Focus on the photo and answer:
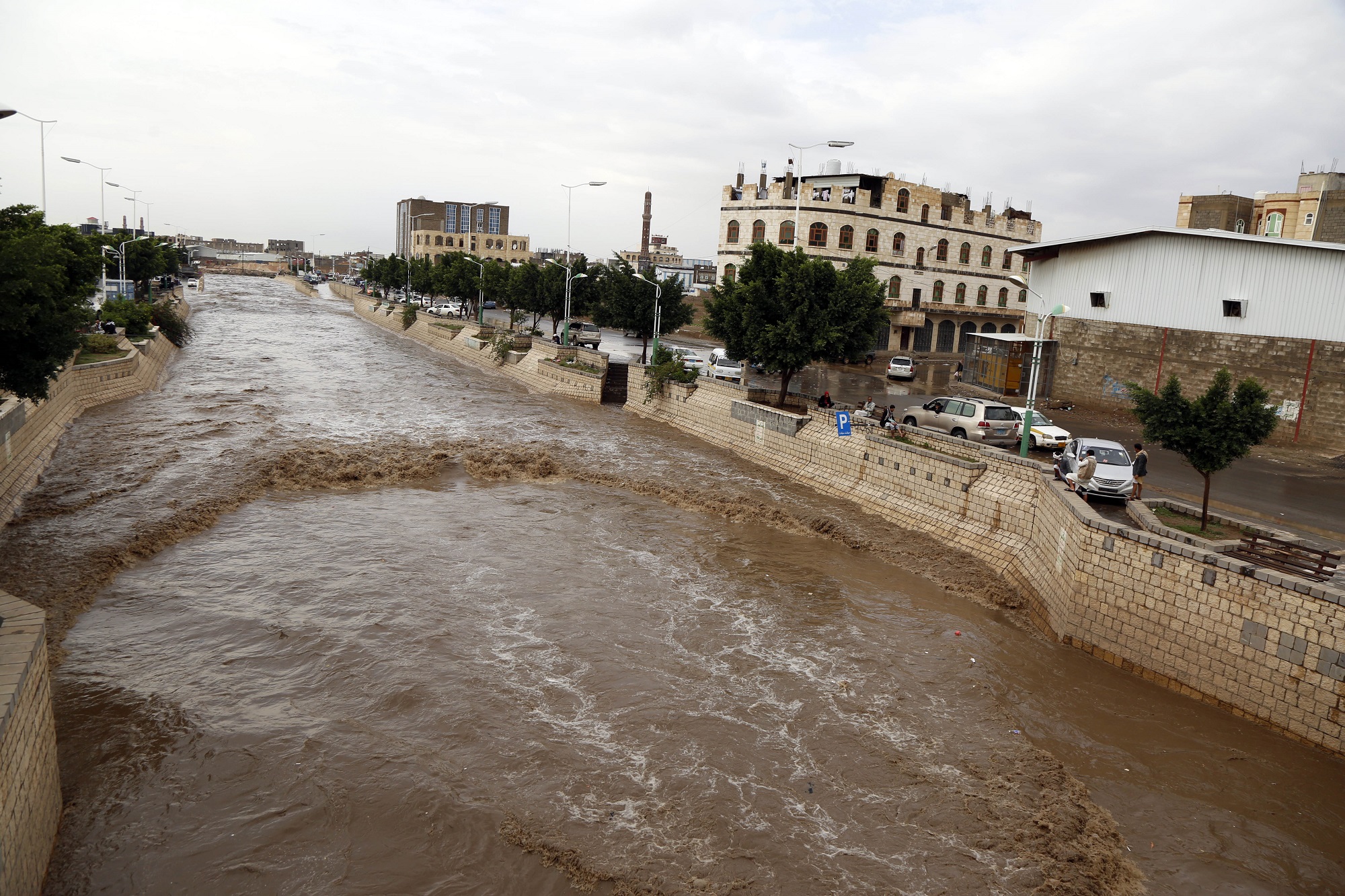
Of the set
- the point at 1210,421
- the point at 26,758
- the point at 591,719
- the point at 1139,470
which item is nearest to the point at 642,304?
the point at 1139,470

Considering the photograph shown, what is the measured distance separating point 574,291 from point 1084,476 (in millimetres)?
40243

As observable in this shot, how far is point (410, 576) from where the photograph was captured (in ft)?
58.4

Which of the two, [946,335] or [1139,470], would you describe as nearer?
[1139,470]

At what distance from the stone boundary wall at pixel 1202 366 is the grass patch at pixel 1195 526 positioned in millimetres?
13367

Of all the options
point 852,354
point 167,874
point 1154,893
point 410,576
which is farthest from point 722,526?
point 167,874

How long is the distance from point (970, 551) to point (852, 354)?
1136 centimetres

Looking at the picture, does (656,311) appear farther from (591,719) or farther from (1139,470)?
(591,719)

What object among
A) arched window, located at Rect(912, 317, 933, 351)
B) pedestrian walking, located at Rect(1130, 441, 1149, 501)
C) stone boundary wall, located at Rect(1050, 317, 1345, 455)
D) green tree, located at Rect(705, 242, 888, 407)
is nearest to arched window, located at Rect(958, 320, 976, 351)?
arched window, located at Rect(912, 317, 933, 351)

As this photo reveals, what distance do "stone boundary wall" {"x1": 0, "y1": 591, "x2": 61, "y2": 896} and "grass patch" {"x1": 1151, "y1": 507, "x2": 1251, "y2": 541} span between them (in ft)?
56.4

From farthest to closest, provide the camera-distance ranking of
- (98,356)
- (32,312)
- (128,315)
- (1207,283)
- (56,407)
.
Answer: (128,315) < (98,356) < (1207,283) < (56,407) < (32,312)

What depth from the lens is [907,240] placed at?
188 feet

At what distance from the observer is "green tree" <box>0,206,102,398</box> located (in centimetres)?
1419

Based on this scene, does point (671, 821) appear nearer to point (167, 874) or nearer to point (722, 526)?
point (167, 874)

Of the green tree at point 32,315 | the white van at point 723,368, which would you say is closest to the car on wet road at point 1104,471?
the white van at point 723,368
